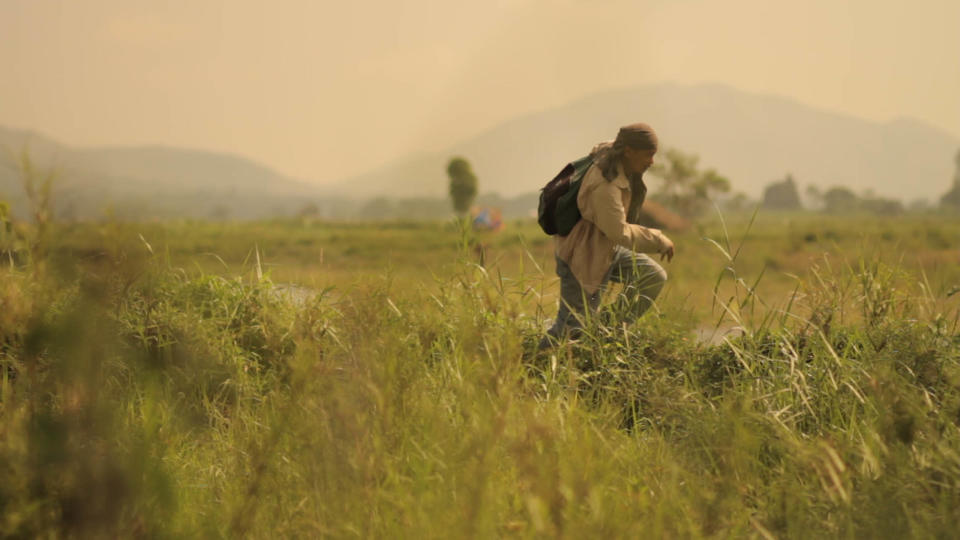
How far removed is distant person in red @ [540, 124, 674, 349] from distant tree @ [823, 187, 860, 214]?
101m

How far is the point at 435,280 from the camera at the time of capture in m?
4.64

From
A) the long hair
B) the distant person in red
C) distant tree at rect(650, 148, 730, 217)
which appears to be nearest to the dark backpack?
the distant person in red

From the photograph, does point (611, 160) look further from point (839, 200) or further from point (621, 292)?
point (839, 200)

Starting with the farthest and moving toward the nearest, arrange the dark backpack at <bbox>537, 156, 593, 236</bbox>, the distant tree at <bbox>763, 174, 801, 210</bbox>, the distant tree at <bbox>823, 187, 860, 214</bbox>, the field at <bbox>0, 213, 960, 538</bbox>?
the distant tree at <bbox>763, 174, 801, 210</bbox> < the distant tree at <bbox>823, 187, 860, 214</bbox> < the dark backpack at <bbox>537, 156, 593, 236</bbox> < the field at <bbox>0, 213, 960, 538</bbox>

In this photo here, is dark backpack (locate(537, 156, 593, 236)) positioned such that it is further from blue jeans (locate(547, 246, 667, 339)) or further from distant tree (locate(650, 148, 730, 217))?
distant tree (locate(650, 148, 730, 217))

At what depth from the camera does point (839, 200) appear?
10331 cm

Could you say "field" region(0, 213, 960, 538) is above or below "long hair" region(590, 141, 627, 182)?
below

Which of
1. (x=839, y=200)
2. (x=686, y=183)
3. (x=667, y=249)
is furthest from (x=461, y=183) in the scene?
(x=839, y=200)

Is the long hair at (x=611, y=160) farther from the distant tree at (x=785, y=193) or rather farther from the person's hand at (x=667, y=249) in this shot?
the distant tree at (x=785, y=193)

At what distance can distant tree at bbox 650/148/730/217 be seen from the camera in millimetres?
67625

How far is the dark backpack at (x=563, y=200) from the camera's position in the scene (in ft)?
15.2

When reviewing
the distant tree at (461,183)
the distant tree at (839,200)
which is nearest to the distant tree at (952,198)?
the distant tree at (839,200)

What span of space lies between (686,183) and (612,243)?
67479 millimetres

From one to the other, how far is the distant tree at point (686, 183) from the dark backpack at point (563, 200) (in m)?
64.0
